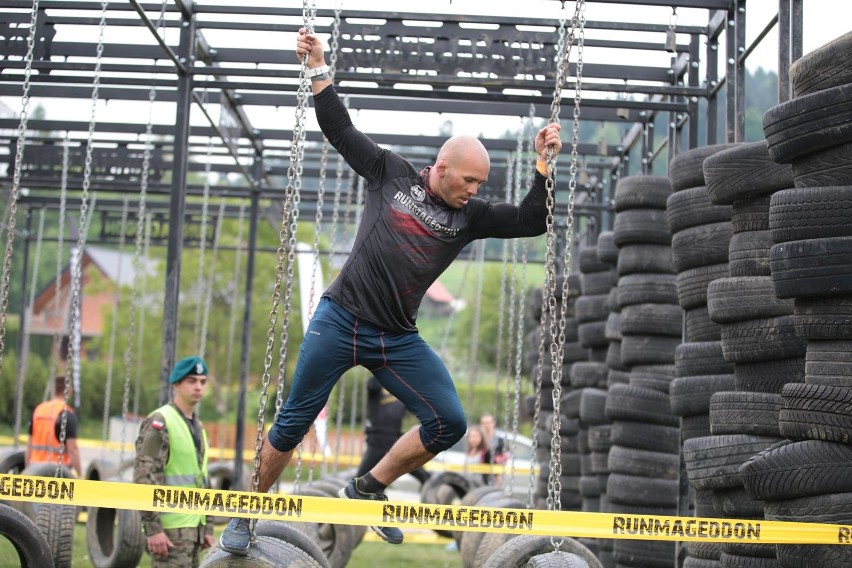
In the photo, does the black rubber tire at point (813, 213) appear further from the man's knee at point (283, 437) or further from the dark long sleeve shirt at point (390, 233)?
the man's knee at point (283, 437)

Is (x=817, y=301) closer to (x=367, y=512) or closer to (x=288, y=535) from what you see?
(x=367, y=512)

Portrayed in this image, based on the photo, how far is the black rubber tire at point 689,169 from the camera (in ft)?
30.3

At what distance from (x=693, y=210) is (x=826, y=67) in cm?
277

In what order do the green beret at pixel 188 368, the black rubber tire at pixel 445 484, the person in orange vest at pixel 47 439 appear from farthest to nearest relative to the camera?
the black rubber tire at pixel 445 484, the person in orange vest at pixel 47 439, the green beret at pixel 188 368

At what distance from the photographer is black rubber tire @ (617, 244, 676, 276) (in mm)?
11117

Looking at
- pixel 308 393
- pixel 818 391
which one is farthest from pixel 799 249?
pixel 308 393

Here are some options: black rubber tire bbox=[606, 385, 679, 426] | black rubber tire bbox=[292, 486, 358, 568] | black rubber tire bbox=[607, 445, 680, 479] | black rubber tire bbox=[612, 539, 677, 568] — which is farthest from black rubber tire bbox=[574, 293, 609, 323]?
black rubber tire bbox=[612, 539, 677, 568]

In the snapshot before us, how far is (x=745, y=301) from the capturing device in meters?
7.50

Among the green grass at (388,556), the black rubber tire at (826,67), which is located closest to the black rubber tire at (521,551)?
the black rubber tire at (826,67)

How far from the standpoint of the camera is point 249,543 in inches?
230

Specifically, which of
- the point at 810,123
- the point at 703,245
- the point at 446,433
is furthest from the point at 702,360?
the point at 446,433

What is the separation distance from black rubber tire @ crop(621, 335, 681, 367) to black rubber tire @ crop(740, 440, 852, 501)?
4301mm

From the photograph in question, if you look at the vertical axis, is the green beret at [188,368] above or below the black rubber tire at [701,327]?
below

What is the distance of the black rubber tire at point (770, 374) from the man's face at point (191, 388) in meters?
3.81
